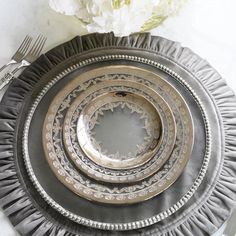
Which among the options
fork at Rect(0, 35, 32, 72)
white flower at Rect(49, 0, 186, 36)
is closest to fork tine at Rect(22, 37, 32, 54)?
fork at Rect(0, 35, 32, 72)

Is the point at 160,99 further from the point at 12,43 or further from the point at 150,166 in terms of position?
the point at 12,43

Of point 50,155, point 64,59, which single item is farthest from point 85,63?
point 50,155

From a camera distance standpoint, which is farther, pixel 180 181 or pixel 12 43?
pixel 12 43

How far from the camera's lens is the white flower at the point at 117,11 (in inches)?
24.7

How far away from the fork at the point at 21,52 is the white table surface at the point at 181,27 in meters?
0.01

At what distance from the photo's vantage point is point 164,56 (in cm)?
73

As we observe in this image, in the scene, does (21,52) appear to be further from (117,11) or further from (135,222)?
(135,222)

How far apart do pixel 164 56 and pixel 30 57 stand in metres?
0.20

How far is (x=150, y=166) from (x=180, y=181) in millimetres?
44

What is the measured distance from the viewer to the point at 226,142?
2.22 ft

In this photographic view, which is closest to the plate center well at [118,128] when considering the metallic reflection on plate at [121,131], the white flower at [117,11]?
the metallic reflection on plate at [121,131]

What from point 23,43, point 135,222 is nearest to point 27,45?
point 23,43

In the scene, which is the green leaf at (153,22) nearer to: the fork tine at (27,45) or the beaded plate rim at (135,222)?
the beaded plate rim at (135,222)

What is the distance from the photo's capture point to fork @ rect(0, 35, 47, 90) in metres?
0.73
